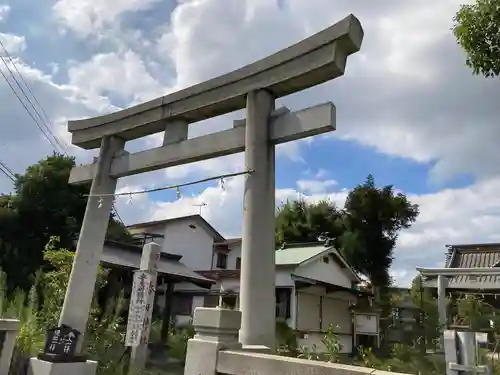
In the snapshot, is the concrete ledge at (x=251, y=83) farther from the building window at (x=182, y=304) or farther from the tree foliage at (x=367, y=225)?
the tree foliage at (x=367, y=225)

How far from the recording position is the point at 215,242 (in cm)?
2612

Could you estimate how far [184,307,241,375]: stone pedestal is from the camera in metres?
3.71

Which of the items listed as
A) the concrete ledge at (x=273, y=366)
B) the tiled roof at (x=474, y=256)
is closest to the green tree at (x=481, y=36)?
the concrete ledge at (x=273, y=366)

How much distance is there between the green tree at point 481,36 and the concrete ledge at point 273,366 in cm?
377

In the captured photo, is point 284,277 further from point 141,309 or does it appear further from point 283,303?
point 141,309

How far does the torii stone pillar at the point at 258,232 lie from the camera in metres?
4.63

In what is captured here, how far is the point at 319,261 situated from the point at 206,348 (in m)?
15.7

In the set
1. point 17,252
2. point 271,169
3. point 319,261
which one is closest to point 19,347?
point 271,169

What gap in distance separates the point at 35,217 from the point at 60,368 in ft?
37.4

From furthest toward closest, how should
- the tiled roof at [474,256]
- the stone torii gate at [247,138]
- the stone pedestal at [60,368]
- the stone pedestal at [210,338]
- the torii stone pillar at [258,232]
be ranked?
the tiled roof at [474,256] → the stone pedestal at [60,368] → the stone torii gate at [247,138] → the torii stone pillar at [258,232] → the stone pedestal at [210,338]

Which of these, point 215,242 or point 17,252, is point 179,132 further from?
point 215,242

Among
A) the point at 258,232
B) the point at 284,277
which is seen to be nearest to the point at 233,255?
the point at 284,277

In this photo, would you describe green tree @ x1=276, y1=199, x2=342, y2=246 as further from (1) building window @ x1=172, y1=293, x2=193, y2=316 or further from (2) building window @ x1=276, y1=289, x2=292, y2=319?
(2) building window @ x1=276, y1=289, x2=292, y2=319

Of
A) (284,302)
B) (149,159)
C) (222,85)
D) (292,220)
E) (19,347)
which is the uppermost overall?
(292,220)
